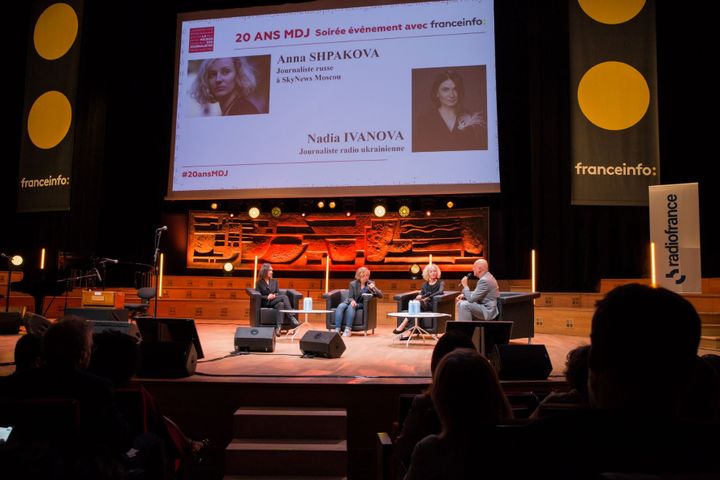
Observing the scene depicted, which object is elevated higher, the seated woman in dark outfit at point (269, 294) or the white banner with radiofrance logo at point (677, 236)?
the white banner with radiofrance logo at point (677, 236)

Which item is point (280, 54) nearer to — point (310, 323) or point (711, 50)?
point (310, 323)

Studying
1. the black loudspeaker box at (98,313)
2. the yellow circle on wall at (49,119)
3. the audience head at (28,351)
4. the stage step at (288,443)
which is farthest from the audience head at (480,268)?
the yellow circle on wall at (49,119)

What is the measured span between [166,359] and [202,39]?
6.27 meters

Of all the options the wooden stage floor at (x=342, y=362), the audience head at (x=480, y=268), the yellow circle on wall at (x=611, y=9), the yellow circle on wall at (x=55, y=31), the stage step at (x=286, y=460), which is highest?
the yellow circle on wall at (x=55, y=31)

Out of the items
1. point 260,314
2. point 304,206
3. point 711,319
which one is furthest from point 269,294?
point 711,319

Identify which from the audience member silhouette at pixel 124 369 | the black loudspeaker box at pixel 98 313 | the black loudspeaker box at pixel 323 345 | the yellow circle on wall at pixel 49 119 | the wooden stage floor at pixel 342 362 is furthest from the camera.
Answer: the yellow circle on wall at pixel 49 119

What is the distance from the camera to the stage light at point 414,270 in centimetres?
920

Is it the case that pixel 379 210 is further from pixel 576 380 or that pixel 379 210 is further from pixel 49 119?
pixel 576 380

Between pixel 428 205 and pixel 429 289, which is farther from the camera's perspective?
pixel 428 205

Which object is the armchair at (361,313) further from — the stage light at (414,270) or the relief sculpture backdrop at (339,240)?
the relief sculpture backdrop at (339,240)

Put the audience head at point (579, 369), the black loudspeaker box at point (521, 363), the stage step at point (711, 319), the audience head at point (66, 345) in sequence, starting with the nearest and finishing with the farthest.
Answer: the audience head at point (66, 345) → the audience head at point (579, 369) → the black loudspeaker box at point (521, 363) → the stage step at point (711, 319)

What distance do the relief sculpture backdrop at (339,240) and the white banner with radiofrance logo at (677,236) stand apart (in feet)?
9.84

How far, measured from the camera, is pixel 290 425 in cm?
361

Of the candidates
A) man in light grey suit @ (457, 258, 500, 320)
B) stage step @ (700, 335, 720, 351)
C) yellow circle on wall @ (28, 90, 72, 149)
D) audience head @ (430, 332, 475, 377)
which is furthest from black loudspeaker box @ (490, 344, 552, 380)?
yellow circle on wall @ (28, 90, 72, 149)
